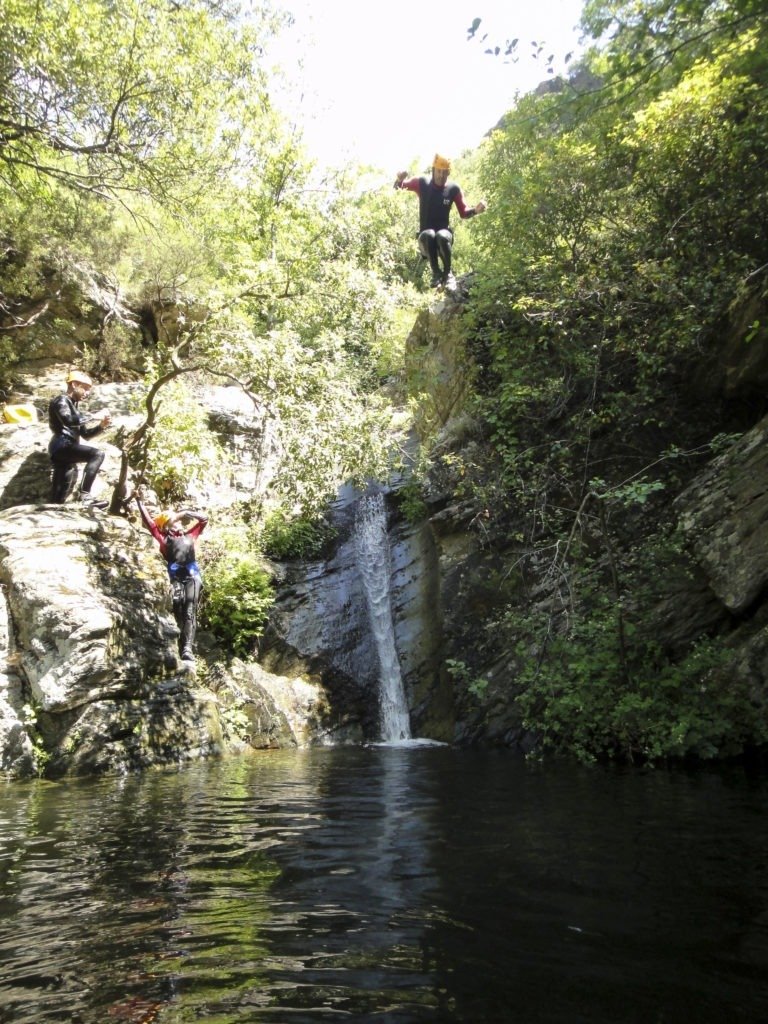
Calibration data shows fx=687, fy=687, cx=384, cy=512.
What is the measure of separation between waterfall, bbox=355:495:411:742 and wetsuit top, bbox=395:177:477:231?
5975 millimetres

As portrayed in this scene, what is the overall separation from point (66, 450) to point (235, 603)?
375 cm

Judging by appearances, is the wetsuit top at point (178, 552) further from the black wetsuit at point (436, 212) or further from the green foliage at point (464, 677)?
the black wetsuit at point (436, 212)

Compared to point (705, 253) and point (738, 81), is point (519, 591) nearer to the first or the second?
point (705, 253)

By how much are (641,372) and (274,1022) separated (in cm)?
945

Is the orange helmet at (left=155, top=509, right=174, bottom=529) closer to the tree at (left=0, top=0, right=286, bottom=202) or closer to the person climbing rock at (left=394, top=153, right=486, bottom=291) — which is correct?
the tree at (left=0, top=0, right=286, bottom=202)

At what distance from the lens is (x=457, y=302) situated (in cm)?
1470

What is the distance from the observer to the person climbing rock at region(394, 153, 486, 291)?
44.0 ft

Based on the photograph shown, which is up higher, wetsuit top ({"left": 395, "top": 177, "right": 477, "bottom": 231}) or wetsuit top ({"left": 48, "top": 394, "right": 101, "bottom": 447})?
wetsuit top ({"left": 395, "top": 177, "right": 477, "bottom": 231})

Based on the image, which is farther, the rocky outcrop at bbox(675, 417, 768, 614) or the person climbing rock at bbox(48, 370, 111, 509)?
the person climbing rock at bbox(48, 370, 111, 509)

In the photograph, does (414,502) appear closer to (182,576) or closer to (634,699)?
(182,576)

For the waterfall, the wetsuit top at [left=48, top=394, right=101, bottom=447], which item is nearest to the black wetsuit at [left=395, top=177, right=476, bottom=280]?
the waterfall

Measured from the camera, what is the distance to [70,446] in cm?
1079

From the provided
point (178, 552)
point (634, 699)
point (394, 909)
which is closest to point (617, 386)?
point (634, 699)

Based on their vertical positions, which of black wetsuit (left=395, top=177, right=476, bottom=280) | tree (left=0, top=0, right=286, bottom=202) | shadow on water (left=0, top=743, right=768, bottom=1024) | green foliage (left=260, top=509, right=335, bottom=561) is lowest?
shadow on water (left=0, top=743, right=768, bottom=1024)
